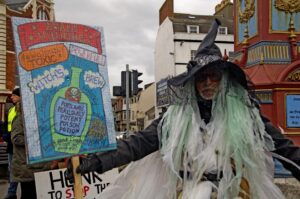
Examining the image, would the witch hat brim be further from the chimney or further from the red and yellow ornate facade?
the chimney

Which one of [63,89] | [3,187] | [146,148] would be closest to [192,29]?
[3,187]

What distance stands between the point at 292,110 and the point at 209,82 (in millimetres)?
3290

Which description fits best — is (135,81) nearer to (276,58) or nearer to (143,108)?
(276,58)

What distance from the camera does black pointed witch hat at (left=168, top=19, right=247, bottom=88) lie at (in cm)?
253

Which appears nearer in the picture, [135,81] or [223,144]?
[223,144]

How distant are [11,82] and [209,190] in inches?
887

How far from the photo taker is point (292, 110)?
5.54 meters

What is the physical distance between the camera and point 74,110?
124 inches

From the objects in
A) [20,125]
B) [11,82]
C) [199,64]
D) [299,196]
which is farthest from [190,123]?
[11,82]

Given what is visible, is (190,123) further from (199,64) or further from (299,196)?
(299,196)

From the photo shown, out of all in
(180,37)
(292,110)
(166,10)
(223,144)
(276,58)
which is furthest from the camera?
(166,10)

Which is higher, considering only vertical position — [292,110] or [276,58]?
[276,58]

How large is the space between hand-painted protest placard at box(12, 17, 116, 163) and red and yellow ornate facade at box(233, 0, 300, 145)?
2762 millimetres

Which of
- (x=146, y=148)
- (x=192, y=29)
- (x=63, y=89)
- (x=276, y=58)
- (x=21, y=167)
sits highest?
(x=192, y=29)
